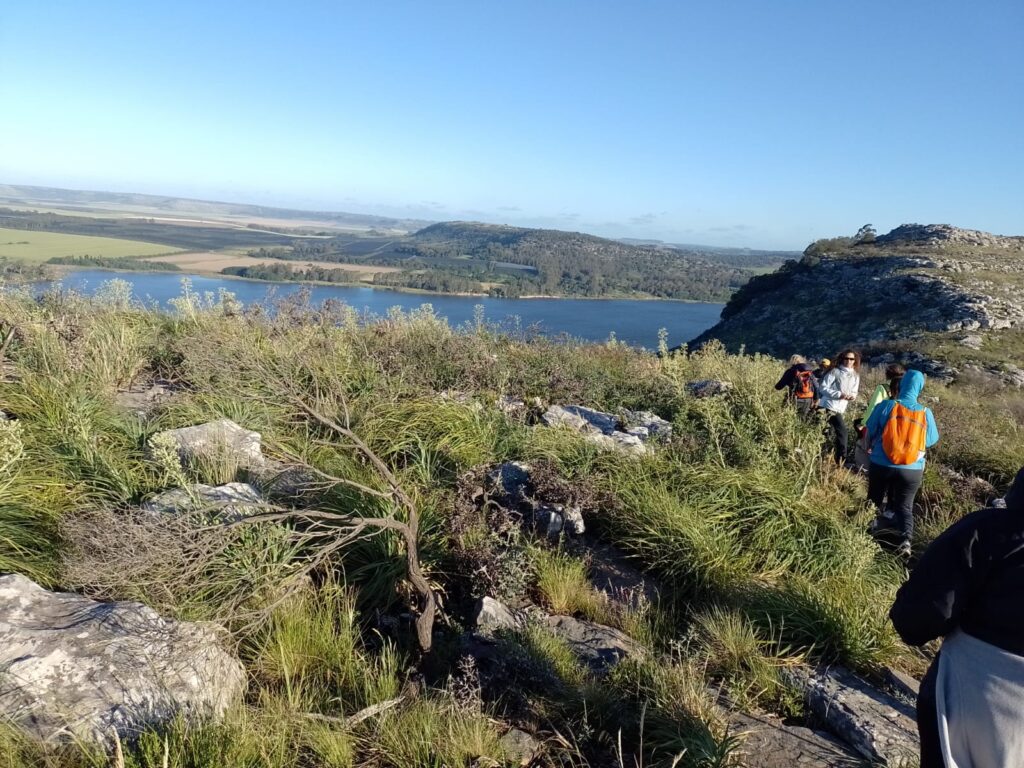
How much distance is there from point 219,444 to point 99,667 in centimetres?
245

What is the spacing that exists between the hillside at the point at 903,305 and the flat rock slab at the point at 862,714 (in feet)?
74.5

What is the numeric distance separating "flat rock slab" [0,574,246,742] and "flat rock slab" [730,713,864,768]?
2539mm

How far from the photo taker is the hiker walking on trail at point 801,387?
290 inches

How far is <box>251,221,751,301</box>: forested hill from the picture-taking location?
160 ft

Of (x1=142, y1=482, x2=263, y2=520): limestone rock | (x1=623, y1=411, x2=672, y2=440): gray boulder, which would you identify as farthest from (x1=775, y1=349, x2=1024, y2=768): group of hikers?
(x1=623, y1=411, x2=672, y2=440): gray boulder

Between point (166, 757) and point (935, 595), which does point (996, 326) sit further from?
point (166, 757)

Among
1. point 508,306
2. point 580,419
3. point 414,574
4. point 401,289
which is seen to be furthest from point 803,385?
point 401,289

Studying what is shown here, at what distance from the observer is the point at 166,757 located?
1986mm

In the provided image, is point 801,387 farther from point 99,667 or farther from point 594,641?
point 99,667

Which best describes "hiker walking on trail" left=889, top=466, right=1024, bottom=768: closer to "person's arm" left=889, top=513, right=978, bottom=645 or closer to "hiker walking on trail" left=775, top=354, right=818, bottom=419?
"person's arm" left=889, top=513, right=978, bottom=645

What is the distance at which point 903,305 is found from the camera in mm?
34781

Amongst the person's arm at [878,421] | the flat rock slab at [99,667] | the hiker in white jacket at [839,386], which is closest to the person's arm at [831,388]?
the hiker in white jacket at [839,386]

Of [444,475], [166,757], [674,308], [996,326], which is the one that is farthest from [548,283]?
[166,757]

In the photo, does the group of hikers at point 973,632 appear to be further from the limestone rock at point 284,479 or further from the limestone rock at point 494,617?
the limestone rock at point 284,479
